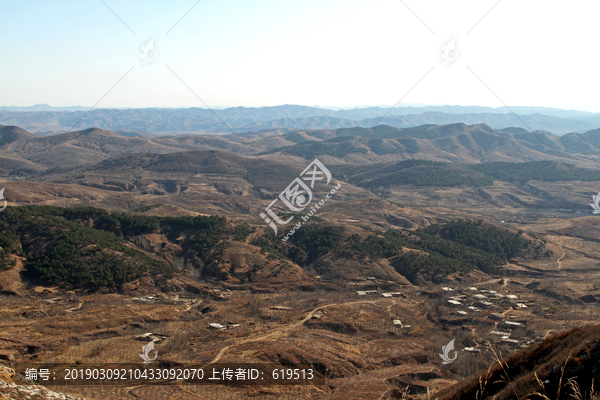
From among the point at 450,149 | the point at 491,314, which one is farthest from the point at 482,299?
the point at 450,149

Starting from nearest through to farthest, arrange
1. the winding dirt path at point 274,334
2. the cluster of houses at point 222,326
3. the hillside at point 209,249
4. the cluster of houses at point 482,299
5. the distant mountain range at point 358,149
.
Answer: the winding dirt path at point 274,334 → the cluster of houses at point 222,326 → the cluster of houses at point 482,299 → the hillside at point 209,249 → the distant mountain range at point 358,149

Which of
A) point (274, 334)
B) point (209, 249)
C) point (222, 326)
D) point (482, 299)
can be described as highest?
point (274, 334)

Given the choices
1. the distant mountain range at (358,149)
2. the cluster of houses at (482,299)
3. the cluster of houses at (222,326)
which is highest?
the distant mountain range at (358,149)

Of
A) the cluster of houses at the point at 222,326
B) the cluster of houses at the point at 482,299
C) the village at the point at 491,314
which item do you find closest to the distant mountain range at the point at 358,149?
the village at the point at 491,314

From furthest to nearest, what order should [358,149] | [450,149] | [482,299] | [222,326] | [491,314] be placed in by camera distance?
[450,149] → [358,149] → [482,299] → [491,314] → [222,326]

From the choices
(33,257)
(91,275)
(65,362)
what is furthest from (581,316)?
(33,257)

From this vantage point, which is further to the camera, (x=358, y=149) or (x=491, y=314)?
(x=358, y=149)

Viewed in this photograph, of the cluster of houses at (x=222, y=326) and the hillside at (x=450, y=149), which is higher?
the hillside at (x=450, y=149)

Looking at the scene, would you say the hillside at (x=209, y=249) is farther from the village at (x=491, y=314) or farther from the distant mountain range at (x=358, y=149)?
the distant mountain range at (x=358, y=149)

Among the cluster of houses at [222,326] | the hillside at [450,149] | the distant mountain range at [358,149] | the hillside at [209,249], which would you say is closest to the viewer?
the cluster of houses at [222,326]

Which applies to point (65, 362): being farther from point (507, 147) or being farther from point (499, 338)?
point (507, 147)

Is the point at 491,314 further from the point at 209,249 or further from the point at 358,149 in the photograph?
the point at 358,149
